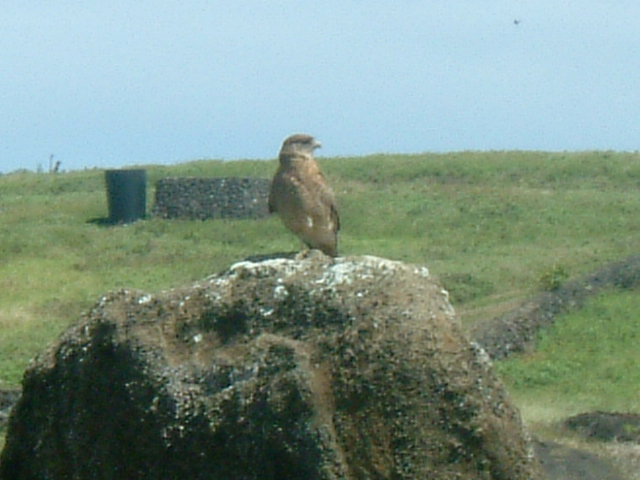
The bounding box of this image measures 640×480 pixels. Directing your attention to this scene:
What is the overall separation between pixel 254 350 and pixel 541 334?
9849 millimetres

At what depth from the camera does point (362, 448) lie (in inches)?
208

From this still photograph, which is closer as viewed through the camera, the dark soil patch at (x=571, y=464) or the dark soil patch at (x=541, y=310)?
the dark soil patch at (x=571, y=464)

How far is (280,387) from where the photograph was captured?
521cm

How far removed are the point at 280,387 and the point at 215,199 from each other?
856 inches

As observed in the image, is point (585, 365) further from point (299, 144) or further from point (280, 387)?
point (280, 387)

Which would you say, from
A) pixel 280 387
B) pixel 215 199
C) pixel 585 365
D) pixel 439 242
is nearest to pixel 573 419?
pixel 585 365

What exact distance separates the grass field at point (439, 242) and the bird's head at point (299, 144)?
2.81m

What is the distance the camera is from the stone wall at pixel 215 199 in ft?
87.7

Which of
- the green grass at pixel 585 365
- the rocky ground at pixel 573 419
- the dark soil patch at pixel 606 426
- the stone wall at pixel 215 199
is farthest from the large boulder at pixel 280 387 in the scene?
the stone wall at pixel 215 199

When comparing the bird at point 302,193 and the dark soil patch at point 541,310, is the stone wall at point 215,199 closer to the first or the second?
the dark soil patch at point 541,310

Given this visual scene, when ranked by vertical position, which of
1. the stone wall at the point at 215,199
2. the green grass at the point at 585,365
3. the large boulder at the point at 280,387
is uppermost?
the large boulder at the point at 280,387

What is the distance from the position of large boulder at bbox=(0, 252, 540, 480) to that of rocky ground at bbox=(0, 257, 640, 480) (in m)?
2.49

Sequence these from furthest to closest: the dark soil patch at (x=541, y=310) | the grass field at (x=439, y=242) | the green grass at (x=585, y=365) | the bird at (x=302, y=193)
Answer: the dark soil patch at (x=541, y=310) → the grass field at (x=439, y=242) → the green grass at (x=585, y=365) → the bird at (x=302, y=193)

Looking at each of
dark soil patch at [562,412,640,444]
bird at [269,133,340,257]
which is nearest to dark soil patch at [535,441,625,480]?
dark soil patch at [562,412,640,444]
